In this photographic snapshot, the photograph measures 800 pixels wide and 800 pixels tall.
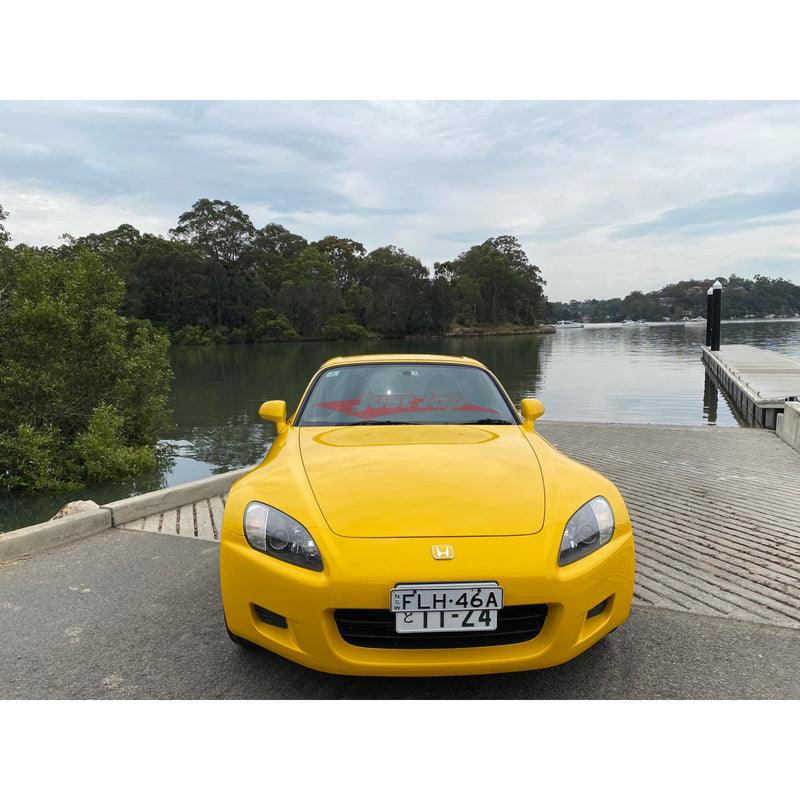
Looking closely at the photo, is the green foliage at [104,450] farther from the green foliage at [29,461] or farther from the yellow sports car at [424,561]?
the yellow sports car at [424,561]

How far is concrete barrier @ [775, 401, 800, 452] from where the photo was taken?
374 inches

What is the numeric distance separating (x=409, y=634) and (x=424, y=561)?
0.91 ft

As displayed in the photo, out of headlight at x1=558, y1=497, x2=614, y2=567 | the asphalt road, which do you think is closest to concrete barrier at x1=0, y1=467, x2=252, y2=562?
the asphalt road

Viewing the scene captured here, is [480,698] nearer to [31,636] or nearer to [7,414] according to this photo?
[31,636]

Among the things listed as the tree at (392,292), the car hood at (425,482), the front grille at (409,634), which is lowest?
the front grille at (409,634)

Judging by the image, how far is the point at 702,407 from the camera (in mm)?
22328

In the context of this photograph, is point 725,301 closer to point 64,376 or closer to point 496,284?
point 496,284

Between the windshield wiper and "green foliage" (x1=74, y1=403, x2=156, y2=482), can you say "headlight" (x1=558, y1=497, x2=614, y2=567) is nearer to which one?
the windshield wiper

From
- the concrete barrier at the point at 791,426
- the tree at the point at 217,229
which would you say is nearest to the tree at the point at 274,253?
the tree at the point at 217,229

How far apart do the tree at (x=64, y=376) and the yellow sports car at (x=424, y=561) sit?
346 inches

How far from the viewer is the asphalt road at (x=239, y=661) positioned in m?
2.66

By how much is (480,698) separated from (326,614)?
0.82 metres

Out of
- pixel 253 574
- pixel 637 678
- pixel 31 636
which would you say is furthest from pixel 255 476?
→ pixel 637 678

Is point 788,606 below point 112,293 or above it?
below
